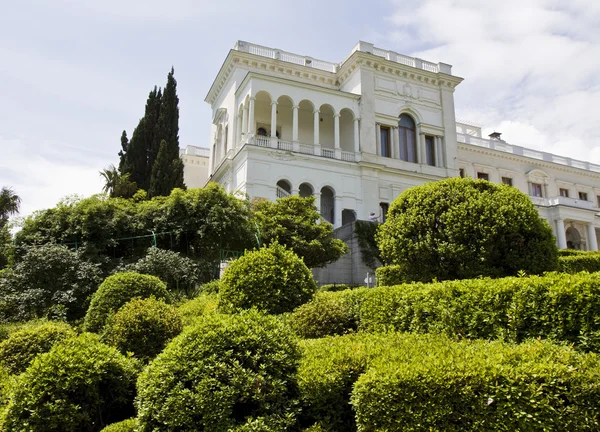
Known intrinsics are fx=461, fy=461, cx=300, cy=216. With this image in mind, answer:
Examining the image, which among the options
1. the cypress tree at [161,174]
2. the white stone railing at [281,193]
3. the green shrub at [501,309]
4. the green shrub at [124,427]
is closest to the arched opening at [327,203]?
the white stone railing at [281,193]

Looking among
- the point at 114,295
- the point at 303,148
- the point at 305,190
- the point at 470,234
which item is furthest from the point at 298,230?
the point at 114,295

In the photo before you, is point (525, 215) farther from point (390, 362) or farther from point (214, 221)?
point (214, 221)

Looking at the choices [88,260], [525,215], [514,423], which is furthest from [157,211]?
[514,423]

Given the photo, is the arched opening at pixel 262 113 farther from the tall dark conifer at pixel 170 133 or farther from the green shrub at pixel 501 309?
the green shrub at pixel 501 309

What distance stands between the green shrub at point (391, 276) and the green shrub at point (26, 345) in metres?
7.36

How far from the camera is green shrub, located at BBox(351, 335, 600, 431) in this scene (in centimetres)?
392

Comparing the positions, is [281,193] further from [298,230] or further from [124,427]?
[124,427]

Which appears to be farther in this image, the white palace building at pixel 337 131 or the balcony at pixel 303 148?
the white palace building at pixel 337 131

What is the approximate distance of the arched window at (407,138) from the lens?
32750mm

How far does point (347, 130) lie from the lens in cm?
3222

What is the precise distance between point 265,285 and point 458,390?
4.55m

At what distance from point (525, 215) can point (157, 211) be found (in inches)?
457

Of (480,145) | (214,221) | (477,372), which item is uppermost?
(480,145)

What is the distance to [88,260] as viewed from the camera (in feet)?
44.3
